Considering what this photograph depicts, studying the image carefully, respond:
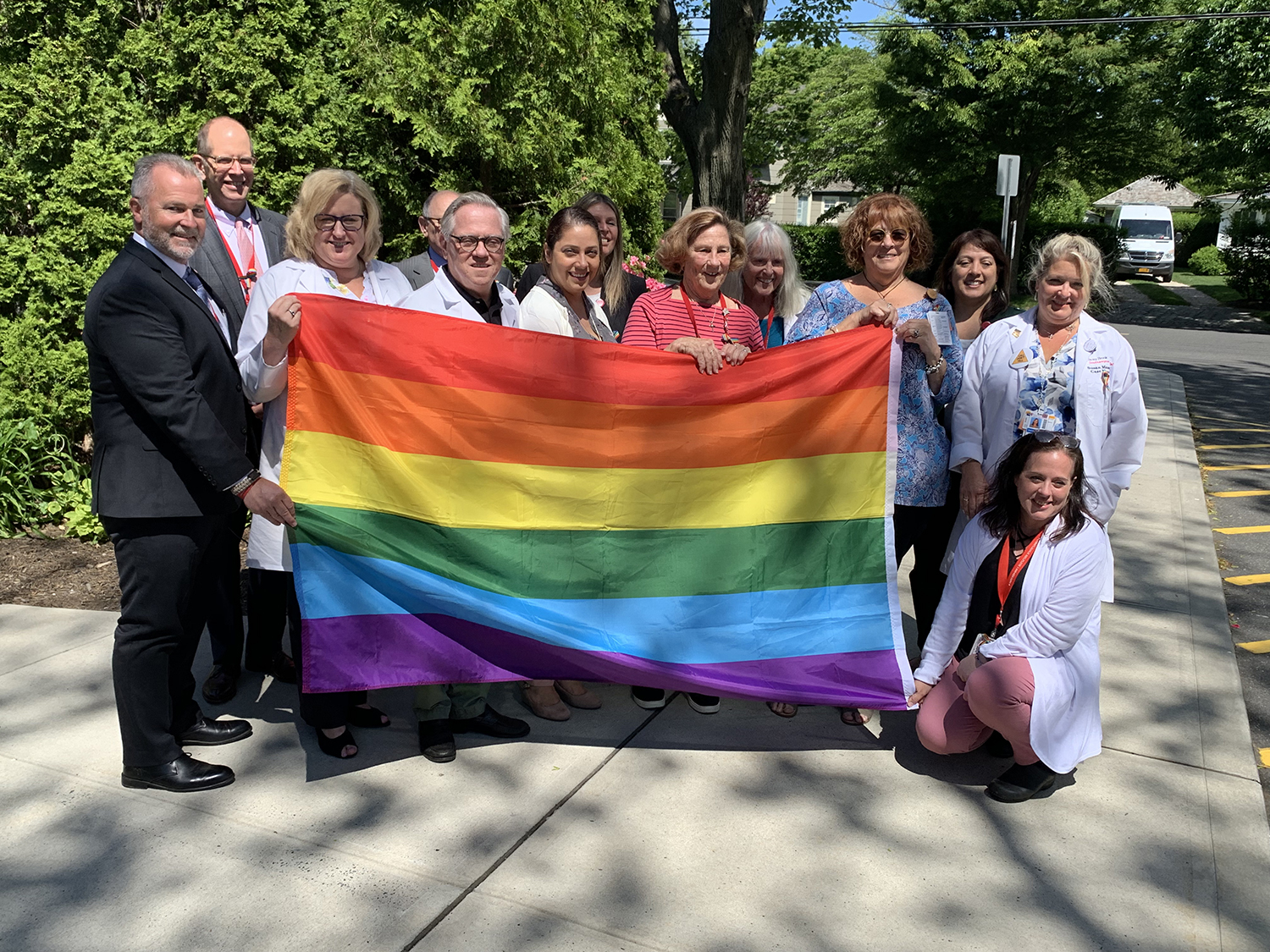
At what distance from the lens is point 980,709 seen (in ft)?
11.3

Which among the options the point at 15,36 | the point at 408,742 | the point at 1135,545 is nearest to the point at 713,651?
the point at 408,742

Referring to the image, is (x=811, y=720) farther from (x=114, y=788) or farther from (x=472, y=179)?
(x=472, y=179)

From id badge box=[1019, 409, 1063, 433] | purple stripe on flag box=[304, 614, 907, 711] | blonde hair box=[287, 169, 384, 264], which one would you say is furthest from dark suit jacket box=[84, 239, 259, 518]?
id badge box=[1019, 409, 1063, 433]

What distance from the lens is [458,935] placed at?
2.76 metres

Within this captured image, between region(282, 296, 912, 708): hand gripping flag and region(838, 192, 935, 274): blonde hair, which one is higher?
region(838, 192, 935, 274): blonde hair

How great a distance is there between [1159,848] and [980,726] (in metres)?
0.64

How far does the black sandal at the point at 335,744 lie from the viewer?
145 inches

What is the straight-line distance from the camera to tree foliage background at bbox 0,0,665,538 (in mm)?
6031

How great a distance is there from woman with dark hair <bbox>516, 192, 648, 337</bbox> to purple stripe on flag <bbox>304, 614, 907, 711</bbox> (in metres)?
1.59

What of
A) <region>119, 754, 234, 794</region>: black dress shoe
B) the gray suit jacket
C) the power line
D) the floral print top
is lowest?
<region>119, 754, 234, 794</region>: black dress shoe

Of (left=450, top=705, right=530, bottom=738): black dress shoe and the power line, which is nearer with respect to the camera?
(left=450, top=705, right=530, bottom=738): black dress shoe

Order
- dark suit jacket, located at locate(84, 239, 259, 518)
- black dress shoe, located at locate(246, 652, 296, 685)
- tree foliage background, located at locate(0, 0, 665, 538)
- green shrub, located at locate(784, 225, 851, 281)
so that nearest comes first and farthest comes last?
dark suit jacket, located at locate(84, 239, 259, 518) → black dress shoe, located at locate(246, 652, 296, 685) → tree foliage background, located at locate(0, 0, 665, 538) → green shrub, located at locate(784, 225, 851, 281)

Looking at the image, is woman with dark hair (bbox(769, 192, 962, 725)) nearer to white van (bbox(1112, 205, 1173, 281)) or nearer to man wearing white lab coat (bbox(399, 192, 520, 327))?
man wearing white lab coat (bbox(399, 192, 520, 327))

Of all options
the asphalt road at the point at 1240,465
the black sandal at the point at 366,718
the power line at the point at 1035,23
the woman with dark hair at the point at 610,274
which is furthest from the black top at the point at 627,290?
the power line at the point at 1035,23
